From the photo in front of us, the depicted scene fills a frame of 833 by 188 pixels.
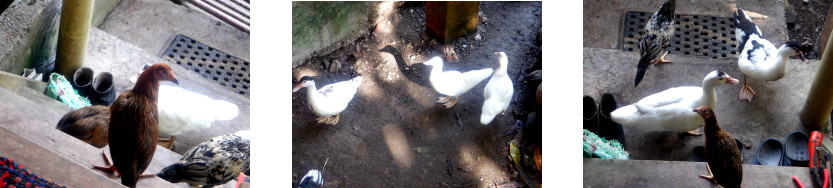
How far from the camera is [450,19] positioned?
1.30m

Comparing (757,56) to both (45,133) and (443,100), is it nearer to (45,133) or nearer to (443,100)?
(443,100)

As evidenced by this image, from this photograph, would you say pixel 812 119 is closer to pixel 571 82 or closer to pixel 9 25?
pixel 571 82

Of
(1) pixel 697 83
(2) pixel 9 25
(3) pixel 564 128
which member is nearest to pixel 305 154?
(3) pixel 564 128

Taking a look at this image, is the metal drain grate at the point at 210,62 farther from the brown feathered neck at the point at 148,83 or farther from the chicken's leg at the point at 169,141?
the brown feathered neck at the point at 148,83

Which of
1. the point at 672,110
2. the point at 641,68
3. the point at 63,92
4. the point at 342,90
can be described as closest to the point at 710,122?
the point at 672,110

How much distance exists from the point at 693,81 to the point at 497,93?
1.07 meters

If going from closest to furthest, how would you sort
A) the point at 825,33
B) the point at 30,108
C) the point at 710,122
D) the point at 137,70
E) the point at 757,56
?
the point at 30,108, the point at 710,122, the point at 137,70, the point at 757,56, the point at 825,33

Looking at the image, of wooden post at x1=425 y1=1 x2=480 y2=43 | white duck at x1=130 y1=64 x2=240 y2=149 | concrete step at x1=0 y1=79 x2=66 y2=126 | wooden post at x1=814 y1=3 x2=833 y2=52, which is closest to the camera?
wooden post at x1=425 y1=1 x2=480 y2=43

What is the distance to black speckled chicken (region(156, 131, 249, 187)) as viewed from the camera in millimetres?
1639

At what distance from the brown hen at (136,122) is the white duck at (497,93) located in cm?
64

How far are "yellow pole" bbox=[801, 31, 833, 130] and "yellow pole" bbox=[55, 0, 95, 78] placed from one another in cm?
178

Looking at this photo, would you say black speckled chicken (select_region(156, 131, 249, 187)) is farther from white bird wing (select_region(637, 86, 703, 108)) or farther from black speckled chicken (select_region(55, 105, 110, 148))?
white bird wing (select_region(637, 86, 703, 108))

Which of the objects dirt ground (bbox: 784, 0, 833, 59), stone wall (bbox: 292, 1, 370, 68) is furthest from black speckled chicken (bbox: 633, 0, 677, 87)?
stone wall (bbox: 292, 1, 370, 68)

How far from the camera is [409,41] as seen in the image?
1.36 metres
